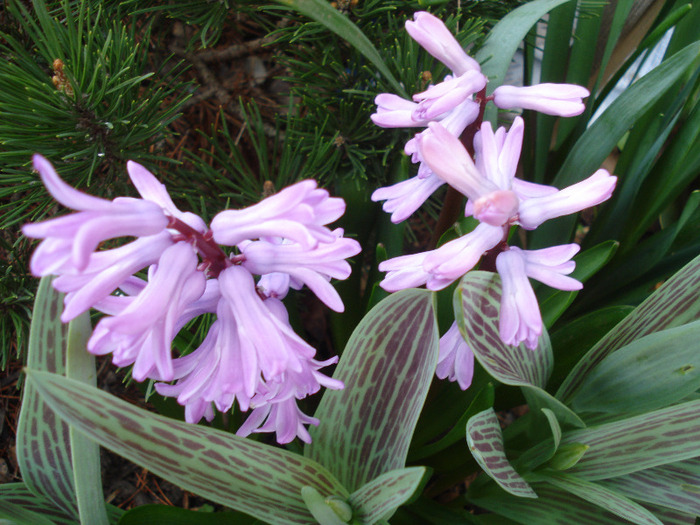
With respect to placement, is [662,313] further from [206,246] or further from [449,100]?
[206,246]

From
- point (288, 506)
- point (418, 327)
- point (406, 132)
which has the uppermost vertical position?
point (406, 132)

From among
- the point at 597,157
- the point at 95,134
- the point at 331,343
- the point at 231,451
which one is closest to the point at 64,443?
the point at 231,451

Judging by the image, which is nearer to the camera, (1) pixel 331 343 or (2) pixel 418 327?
(2) pixel 418 327

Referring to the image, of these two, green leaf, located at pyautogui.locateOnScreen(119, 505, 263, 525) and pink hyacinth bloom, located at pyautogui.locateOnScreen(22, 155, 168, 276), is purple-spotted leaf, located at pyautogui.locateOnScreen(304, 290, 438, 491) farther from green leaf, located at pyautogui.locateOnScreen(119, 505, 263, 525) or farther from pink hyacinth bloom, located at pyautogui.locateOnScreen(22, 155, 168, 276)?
pink hyacinth bloom, located at pyautogui.locateOnScreen(22, 155, 168, 276)

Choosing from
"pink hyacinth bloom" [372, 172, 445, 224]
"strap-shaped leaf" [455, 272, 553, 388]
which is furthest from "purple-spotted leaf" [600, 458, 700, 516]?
"pink hyacinth bloom" [372, 172, 445, 224]

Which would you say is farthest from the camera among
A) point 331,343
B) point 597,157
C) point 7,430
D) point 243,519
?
point 331,343

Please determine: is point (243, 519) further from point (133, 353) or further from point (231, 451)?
point (133, 353)
